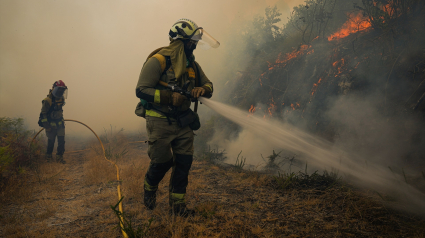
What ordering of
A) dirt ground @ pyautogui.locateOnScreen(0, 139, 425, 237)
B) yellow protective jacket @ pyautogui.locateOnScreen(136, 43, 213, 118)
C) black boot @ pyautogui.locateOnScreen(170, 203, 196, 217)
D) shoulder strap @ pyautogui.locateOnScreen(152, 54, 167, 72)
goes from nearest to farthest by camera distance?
dirt ground @ pyautogui.locateOnScreen(0, 139, 425, 237), yellow protective jacket @ pyautogui.locateOnScreen(136, 43, 213, 118), shoulder strap @ pyautogui.locateOnScreen(152, 54, 167, 72), black boot @ pyautogui.locateOnScreen(170, 203, 196, 217)

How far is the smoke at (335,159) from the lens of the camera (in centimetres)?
312

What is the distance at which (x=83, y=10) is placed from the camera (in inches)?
1064

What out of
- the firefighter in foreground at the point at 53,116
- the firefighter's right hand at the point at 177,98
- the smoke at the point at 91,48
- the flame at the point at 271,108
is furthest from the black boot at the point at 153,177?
the smoke at the point at 91,48

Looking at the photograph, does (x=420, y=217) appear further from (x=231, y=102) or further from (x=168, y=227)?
(x=231, y=102)

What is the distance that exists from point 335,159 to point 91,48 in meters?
29.4

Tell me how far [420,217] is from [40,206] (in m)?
5.39

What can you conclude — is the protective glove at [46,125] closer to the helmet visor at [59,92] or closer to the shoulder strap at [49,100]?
the shoulder strap at [49,100]

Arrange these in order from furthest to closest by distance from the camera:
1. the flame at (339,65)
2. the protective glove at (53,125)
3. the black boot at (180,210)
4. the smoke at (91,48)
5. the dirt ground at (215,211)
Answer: the smoke at (91,48) < the protective glove at (53,125) < the flame at (339,65) < the black boot at (180,210) < the dirt ground at (215,211)

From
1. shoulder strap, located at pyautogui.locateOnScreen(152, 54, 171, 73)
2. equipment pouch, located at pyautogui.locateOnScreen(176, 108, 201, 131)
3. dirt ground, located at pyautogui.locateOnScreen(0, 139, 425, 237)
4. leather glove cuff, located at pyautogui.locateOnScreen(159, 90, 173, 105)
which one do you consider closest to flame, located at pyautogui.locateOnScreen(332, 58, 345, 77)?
dirt ground, located at pyautogui.locateOnScreen(0, 139, 425, 237)

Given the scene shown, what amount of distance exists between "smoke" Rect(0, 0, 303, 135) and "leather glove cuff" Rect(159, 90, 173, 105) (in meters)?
10.8

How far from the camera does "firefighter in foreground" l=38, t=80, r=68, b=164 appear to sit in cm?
664

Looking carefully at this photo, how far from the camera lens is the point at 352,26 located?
21.9ft

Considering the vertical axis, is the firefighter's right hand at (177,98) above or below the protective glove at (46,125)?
above

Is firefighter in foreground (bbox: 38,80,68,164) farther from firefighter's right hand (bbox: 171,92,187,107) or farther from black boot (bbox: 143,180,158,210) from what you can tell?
firefighter's right hand (bbox: 171,92,187,107)
